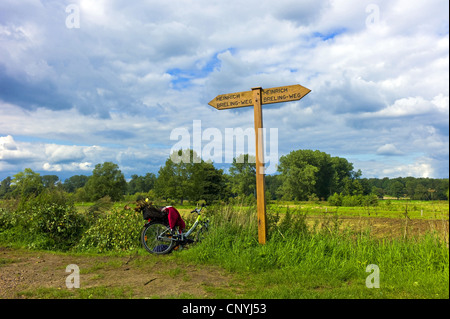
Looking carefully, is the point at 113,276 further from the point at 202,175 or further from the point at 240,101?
the point at 202,175

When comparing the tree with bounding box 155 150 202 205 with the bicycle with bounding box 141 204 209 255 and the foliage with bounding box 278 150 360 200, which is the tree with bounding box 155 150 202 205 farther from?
the bicycle with bounding box 141 204 209 255

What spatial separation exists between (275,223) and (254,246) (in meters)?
1.12

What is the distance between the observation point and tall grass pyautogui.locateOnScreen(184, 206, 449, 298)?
4.66m

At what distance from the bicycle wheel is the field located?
25cm

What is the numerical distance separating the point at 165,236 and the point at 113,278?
6.18ft

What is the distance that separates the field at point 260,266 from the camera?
469cm

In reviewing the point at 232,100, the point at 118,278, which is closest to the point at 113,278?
the point at 118,278

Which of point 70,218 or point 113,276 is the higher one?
point 70,218

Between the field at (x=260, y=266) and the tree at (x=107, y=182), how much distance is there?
192 feet

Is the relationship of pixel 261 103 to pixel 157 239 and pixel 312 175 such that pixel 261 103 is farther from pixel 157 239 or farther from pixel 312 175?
pixel 312 175

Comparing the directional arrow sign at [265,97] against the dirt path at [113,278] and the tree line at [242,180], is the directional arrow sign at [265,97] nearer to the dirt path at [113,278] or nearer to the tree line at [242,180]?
the dirt path at [113,278]
